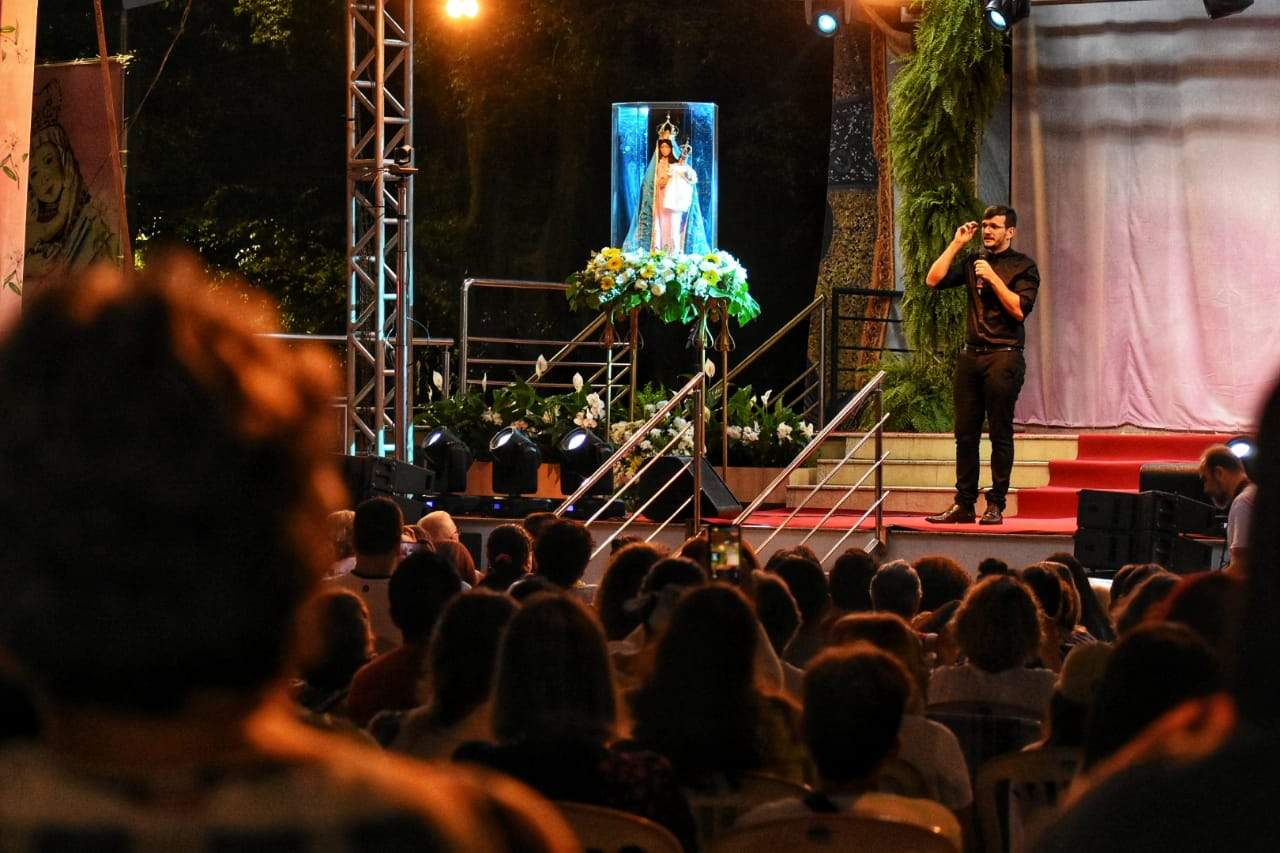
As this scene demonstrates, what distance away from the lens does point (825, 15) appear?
11.6 meters

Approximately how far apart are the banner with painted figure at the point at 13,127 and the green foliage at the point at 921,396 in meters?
8.02

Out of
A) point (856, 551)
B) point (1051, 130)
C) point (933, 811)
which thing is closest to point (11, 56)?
point (856, 551)

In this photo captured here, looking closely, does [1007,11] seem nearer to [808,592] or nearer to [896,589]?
[896,589]

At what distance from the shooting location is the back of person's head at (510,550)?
5.72 metres

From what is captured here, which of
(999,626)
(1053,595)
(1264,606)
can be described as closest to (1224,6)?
(1053,595)

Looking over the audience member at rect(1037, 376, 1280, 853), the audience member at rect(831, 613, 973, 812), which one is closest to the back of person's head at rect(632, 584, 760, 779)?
the audience member at rect(831, 613, 973, 812)

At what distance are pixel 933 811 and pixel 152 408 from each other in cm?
193

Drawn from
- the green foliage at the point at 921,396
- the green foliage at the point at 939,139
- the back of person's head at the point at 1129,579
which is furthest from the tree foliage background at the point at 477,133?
the back of person's head at the point at 1129,579

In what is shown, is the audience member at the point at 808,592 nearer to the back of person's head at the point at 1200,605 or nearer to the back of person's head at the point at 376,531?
the back of person's head at the point at 376,531

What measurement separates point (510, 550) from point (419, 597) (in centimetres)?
193

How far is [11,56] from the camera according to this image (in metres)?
4.52

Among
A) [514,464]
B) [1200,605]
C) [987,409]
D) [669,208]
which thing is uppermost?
[669,208]

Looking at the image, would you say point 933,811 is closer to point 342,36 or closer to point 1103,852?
point 1103,852

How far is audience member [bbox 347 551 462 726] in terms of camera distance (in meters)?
3.68
